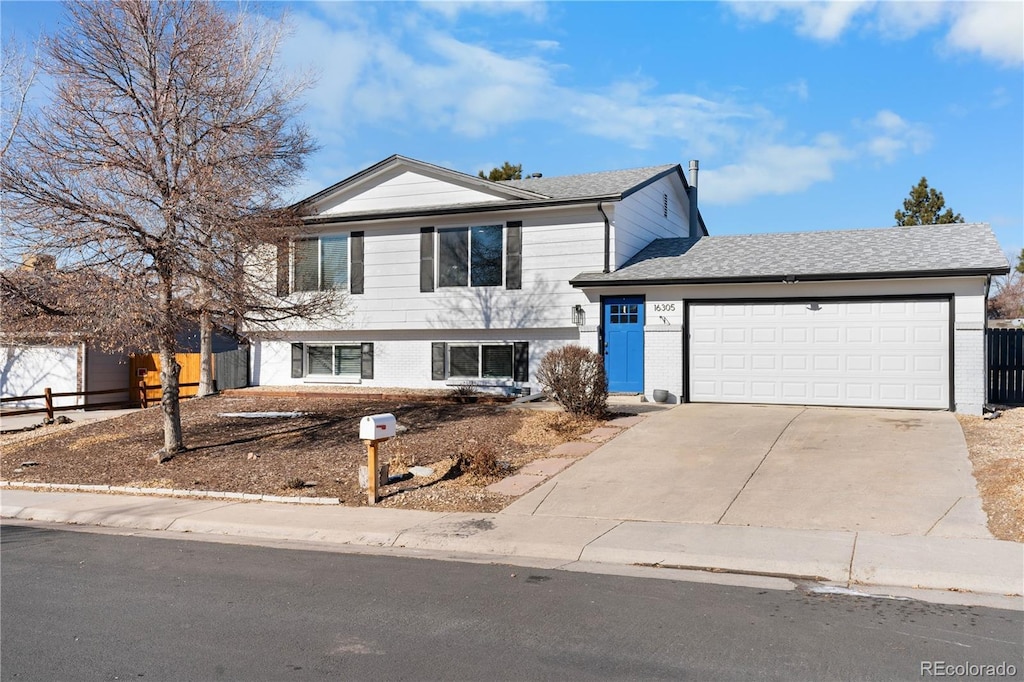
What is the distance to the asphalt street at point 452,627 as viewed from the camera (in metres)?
5.27

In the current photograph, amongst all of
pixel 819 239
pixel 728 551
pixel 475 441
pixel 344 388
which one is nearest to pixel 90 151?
pixel 475 441

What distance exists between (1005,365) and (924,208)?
57.7 ft

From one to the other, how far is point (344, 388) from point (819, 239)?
1310 centimetres

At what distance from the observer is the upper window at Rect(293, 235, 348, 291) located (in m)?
22.8

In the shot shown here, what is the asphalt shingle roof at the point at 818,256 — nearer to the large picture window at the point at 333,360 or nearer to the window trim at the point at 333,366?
the window trim at the point at 333,366

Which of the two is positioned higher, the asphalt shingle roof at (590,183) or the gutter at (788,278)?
the asphalt shingle roof at (590,183)

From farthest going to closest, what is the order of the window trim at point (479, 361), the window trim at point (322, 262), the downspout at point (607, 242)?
the window trim at point (322, 262), the window trim at point (479, 361), the downspout at point (607, 242)

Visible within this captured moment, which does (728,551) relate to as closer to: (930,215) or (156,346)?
(156,346)

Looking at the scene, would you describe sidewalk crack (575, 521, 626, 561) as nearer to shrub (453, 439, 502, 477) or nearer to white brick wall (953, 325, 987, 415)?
shrub (453, 439, 502, 477)

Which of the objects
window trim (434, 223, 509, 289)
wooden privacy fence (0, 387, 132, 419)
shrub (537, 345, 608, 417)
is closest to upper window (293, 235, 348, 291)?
window trim (434, 223, 509, 289)

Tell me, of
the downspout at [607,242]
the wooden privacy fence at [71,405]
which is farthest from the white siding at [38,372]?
the downspout at [607,242]

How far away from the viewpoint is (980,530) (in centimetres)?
842

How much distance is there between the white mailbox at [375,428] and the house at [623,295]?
7078 millimetres

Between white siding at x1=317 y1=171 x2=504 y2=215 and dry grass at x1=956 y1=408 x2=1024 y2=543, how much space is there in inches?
486
